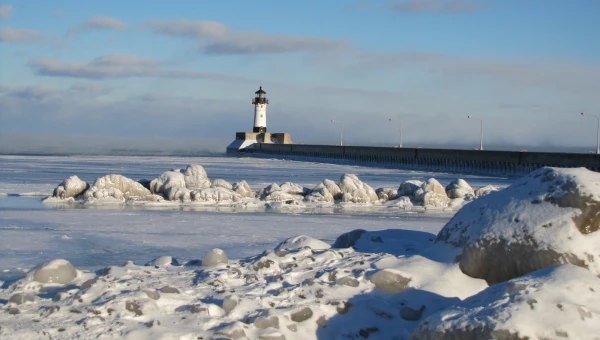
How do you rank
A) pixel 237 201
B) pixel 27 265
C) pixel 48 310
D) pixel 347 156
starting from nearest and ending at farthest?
pixel 48 310, pixel 27 265, pixel 237 201, pixel 347 156

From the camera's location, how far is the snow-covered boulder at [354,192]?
17.3 m

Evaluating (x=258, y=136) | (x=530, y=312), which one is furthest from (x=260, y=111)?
(x=530, y=312)

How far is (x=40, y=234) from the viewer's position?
34.6ft

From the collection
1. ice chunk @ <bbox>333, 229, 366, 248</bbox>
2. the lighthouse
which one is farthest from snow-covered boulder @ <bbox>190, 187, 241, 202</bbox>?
the lighthouse

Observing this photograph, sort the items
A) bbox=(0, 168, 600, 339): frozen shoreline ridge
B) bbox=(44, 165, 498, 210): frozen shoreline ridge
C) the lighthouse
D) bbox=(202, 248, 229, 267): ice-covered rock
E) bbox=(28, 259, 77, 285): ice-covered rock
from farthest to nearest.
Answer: the lighthouse
bbox=(44, 165, 498, 210): frozen shoreline ridge
bbox=(202, 248, 229, 267): ice-covered rock
bbox=(28, 259, 77, 285): ice-covered rock
bbox=(0, 168, 600, 339): frozen shoreline ridge

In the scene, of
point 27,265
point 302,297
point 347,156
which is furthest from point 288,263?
point 347,156

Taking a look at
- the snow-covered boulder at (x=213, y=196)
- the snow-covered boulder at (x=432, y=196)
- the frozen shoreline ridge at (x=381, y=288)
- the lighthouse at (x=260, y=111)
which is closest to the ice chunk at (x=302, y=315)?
the frozen shoreline ridge at (x=381, y=288)

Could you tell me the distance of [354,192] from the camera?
1750 cm

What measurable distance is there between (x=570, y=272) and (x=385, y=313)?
1.36 meters

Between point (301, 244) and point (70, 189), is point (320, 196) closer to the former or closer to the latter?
point (70, 189)

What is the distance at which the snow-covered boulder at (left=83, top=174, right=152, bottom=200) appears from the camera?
1711 cm

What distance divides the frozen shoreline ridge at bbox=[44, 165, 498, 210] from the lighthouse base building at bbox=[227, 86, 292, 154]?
6318cm

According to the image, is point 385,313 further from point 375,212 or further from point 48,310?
point 375,212

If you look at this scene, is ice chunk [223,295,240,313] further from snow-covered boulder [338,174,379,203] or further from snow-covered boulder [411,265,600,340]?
snow-covered boulder [338,174,379,203]
